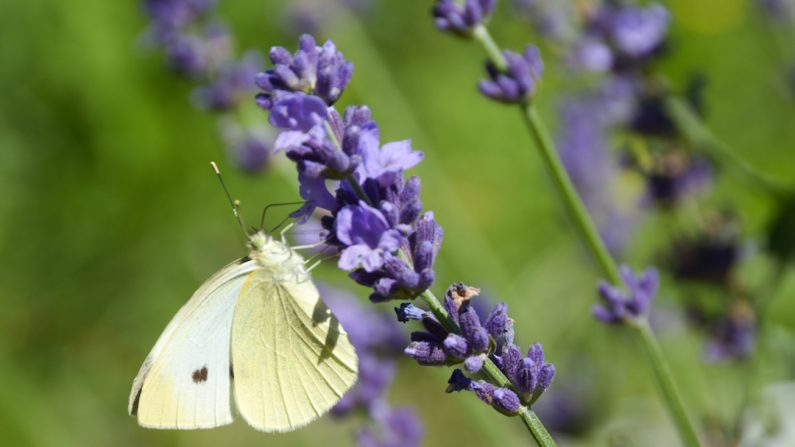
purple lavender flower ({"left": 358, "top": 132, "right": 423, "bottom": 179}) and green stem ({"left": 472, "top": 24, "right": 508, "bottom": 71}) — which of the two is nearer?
purple lavender flower ({"left": 358, "top": 132, "right": 423, "bottom": 179})

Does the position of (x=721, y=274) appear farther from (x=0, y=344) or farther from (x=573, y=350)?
(x=0, y=344)

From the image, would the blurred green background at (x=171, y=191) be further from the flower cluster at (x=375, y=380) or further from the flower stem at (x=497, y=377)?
the flower stem at (x=497, y=377)

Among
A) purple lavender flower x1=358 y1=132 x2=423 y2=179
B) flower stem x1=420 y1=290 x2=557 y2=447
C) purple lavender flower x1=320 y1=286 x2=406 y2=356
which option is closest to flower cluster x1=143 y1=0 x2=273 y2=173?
purple lavender flower x1=320 y1=286 x2=406 y2=356

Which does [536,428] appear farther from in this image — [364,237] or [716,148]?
[716,148]

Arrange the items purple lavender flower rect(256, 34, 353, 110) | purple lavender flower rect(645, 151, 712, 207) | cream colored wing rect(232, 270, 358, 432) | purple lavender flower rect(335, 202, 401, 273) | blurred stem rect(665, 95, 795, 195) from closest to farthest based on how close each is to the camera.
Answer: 1. purple lavender flower rect(335, 202, 401, 273)
2. purple lavender flower rect(256, 34, 353, 110)
3. cream colored wing rect(232, 270, 358, 432)
4. blurred stem rect(665, 95, 795, 195)
5. purple lavender flower rect(645, 151, 712, 207)

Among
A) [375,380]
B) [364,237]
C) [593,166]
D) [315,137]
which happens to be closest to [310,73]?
[315,137]

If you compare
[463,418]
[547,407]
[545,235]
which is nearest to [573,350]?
[547,407]

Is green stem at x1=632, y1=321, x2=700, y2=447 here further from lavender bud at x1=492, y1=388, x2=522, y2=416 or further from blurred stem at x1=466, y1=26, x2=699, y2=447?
lavender bud at x1=492, y1=388, x2=522, y2=416
